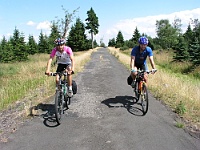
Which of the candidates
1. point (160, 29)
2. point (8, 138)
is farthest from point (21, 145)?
point (160, 29)

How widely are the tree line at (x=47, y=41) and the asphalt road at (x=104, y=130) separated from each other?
17458 mm

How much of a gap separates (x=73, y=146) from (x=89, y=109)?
263 cm

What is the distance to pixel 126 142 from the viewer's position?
15.9 feet

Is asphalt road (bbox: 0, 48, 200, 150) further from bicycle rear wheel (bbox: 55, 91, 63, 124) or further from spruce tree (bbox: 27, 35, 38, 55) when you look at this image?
spruce tree (bbox: 27, 35, 38, 55)

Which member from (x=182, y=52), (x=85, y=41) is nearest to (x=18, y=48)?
(x=85, y=41)

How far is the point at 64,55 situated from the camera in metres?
6.75

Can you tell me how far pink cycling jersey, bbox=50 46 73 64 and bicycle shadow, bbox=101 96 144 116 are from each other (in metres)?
2.05

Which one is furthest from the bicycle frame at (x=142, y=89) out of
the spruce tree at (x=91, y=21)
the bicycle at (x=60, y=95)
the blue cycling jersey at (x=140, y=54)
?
the spruce tree at (x=91, y=21)

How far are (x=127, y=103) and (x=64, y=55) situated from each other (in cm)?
269

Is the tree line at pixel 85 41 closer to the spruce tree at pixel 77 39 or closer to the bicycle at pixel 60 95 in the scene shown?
the spruce tree at pixel 77 39

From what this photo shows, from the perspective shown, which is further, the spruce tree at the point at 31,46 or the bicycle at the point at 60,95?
the spruce tree at the point at 31,46

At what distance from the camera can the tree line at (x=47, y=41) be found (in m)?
24.0

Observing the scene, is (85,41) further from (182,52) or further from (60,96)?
(60,96)

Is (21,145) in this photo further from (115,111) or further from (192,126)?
(192,126)
